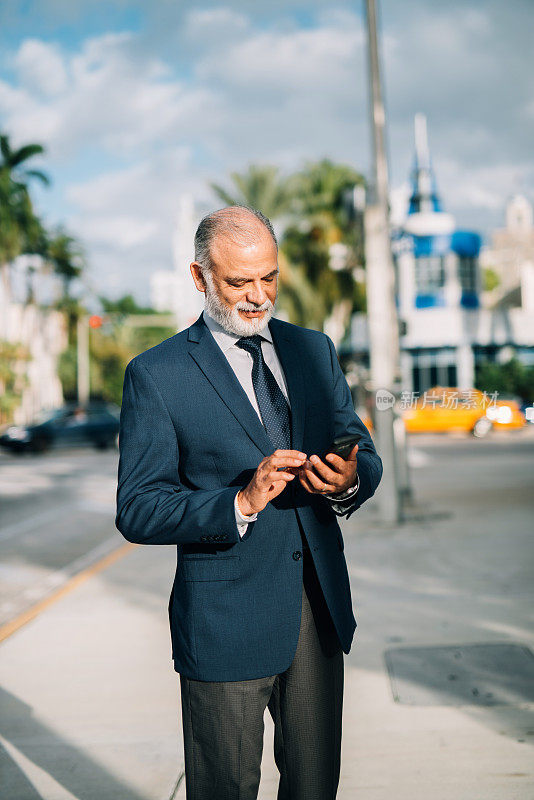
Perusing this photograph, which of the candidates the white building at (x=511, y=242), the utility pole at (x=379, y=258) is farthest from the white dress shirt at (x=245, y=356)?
the white building at (x=511, y=242)

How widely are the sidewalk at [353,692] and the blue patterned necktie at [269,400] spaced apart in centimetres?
183

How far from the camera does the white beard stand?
2.34 meters

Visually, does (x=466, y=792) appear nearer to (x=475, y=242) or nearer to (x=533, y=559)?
(x=533, y=559)

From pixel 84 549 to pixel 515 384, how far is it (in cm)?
2838

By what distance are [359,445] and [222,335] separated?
0.48m

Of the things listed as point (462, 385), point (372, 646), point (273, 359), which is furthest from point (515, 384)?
point (273, 359)

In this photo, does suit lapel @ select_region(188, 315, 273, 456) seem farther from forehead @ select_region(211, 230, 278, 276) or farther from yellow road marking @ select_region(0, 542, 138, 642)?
yellow road marking @ select_region(0, 542, 138, 642)

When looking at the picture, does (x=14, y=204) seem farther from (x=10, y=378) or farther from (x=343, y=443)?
(x=343, y=443)

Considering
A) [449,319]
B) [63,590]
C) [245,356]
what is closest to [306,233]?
[449,319]

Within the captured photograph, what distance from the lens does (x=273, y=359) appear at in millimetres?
2514

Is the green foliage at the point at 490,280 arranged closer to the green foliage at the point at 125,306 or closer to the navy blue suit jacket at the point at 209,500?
the green foliage at the point at 125,306

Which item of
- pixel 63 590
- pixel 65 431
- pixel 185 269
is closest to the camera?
pixel 63 590

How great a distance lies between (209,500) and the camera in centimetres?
218

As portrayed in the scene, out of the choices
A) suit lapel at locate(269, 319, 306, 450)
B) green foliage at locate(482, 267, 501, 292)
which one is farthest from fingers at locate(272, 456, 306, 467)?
green foliage at locate(482, 267, 501, 292)
